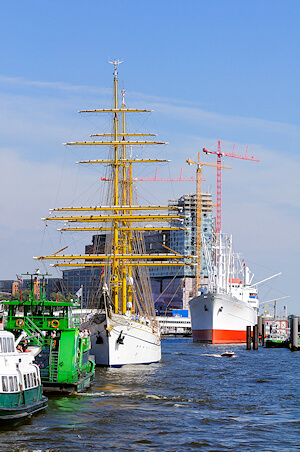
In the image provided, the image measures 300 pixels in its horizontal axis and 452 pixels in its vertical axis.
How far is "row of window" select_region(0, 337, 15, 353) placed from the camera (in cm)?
3599

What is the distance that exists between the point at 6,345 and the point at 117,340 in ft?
112

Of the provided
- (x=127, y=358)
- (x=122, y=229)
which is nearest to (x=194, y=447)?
(x=127, y=358)

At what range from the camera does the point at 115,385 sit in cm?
5459

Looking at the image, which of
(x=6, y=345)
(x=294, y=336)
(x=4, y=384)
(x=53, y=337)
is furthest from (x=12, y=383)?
(x=294, y=336)

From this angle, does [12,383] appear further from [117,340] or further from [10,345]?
[117,340]

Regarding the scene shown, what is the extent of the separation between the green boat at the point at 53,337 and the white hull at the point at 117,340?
61.4ft

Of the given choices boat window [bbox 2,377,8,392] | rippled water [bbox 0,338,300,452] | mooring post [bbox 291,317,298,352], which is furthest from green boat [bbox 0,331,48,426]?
mooring post [bbox 291,317,298,352]

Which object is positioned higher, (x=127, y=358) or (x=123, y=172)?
(x=123, y=172)

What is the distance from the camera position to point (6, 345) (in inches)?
1432

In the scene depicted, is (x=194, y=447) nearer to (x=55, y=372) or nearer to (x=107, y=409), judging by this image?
(x=107, y=409)

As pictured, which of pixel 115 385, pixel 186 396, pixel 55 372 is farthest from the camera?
pixel 115 385

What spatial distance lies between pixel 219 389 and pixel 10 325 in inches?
640

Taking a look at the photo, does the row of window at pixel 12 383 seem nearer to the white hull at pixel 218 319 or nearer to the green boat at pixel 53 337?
the green boat at pixel 53 337

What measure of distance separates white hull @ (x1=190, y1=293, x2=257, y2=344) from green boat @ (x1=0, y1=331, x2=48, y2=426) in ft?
326
